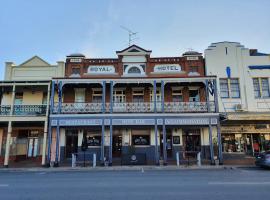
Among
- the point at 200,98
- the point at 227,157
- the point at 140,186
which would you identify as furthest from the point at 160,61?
the point at 140,186

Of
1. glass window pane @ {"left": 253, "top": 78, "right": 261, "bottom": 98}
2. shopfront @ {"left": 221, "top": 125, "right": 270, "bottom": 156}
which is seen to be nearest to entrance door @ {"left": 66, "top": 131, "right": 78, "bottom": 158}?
shopfront @ {"left": 221, "top": 125, "right": 270, "bottom": 156}

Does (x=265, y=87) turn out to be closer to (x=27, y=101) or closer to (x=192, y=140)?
(x=192, y=140)

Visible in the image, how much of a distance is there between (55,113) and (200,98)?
12189mm

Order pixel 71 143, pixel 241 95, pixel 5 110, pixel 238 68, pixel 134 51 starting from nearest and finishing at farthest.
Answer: pixel 5 110, pixel 71 143, pixel 241 95, pixel 238 68, pixel 134 51

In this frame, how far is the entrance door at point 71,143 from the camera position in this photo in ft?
61.6

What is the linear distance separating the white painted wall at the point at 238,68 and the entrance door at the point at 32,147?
16612mm

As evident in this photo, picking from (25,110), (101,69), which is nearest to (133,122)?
(101,69)

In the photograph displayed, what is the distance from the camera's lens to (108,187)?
25.8 feet

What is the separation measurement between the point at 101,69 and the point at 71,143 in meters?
7.06

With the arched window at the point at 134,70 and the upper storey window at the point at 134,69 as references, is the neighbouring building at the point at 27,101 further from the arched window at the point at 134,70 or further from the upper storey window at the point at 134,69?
the arched window at the point at 134,70

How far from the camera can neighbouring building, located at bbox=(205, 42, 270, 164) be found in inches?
744

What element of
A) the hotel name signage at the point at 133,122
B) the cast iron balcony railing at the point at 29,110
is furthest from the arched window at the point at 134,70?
the cast iron balcony railing at the point at 29,110

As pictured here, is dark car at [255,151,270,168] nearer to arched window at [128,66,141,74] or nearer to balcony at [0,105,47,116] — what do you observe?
arched window at [128,66,141,74]

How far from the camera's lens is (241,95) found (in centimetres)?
1941
